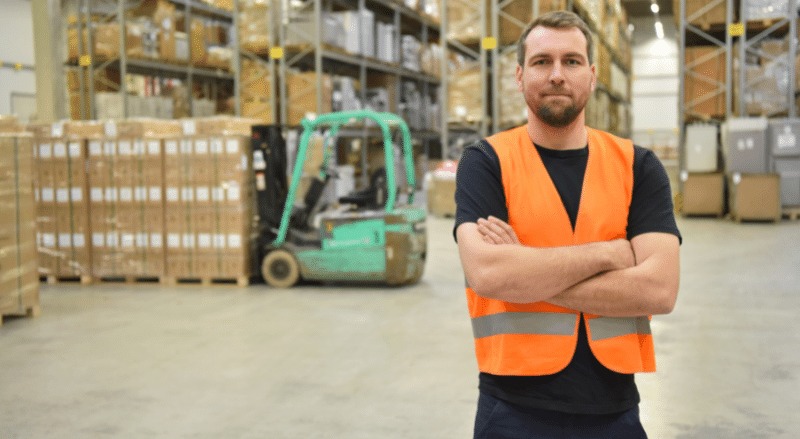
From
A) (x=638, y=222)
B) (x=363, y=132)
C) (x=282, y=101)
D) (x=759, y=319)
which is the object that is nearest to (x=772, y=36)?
(x=363, y=132)

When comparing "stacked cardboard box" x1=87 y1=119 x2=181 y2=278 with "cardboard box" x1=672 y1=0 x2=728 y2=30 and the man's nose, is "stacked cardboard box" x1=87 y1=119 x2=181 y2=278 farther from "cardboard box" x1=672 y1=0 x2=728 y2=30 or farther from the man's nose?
"cardboard box" x1=672 y1=0 x2=728 y2=30

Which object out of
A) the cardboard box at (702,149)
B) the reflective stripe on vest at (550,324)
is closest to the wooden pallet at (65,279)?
the reflective stripe on vest at (550,324)

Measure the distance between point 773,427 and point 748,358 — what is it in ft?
4.30

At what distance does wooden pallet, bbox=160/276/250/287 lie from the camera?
8220 millimetres

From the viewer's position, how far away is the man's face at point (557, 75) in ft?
5.91

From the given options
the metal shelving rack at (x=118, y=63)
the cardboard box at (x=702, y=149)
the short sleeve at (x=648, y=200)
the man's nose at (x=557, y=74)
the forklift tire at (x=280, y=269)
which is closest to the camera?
the man's nose at (x=557, y=74)

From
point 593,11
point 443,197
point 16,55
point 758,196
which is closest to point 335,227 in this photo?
point 443,197

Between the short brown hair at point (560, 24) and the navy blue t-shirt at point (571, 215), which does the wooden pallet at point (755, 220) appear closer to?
the navy blue t-shirt at point (571, 215)

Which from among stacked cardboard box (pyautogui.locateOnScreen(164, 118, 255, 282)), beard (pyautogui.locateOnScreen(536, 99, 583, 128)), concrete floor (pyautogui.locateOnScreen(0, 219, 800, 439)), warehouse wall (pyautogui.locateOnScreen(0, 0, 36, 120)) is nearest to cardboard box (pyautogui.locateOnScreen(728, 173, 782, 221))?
concrete floor (pyautogui.locateOnScreen(0, 219, 800, 439))

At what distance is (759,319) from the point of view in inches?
243

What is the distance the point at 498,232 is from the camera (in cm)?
185

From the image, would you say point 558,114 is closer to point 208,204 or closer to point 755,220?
point 208,204

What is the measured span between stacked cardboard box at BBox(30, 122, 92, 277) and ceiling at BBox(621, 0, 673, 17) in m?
23.7

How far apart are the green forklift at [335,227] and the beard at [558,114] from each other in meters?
5.66
